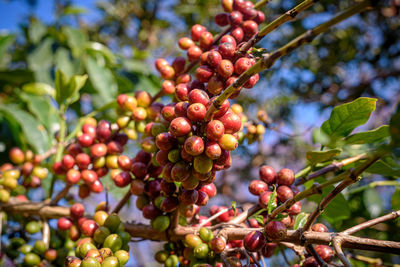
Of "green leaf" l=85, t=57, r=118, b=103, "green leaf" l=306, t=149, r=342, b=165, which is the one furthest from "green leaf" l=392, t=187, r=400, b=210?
"green leaf" l=85, t=57, r=118, b=103

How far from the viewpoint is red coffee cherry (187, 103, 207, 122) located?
69 cm

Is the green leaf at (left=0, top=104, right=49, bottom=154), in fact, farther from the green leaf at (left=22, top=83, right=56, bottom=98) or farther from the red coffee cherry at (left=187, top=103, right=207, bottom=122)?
the red coffee cherry at (left=187, top=103, right=207, bottom=122)

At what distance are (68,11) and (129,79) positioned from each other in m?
1.07

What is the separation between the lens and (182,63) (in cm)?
105

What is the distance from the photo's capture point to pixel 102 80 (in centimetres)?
185

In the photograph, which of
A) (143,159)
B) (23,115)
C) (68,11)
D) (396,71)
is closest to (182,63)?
(143,159)

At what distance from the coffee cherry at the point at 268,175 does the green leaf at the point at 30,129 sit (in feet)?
3.96

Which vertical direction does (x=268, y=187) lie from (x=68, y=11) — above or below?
above

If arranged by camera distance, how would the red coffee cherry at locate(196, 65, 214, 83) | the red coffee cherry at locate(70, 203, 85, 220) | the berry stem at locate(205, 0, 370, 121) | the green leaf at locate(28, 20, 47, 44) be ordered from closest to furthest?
1. the berry stem at locate(205, 0, 370, 121)
2. the red coffee cherry at locate(196, 65, 214, 83)
3. the red coffee cherry at locate(70, 203, 85, 220)
4. the green leaf at locate(28, 20, 47, 44)

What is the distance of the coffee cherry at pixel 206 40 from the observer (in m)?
0.94

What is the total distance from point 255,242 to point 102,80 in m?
1.43

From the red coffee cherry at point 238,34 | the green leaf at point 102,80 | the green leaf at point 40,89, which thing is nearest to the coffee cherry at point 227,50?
the red coffee cherry at point 238,34

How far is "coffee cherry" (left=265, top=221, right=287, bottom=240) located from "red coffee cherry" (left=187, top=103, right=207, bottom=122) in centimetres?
31

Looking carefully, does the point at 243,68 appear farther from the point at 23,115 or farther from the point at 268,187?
the point at 23,115
